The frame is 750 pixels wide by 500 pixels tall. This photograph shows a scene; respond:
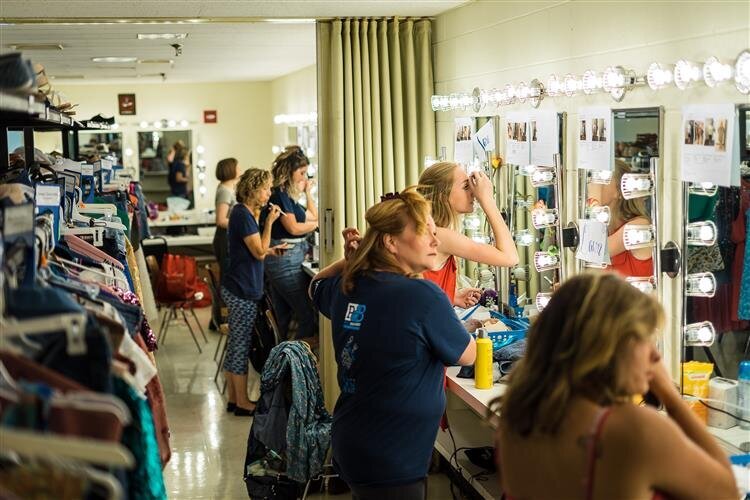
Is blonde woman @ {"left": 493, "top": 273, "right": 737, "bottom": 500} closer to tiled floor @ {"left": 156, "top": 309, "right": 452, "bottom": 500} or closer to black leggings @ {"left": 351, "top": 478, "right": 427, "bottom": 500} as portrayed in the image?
black leggings @ {"left": 351, "top": 478, "right": 427, "bottom": 500}

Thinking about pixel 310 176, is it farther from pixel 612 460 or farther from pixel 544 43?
pixel 612 460

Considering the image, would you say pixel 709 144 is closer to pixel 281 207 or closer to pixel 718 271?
pixel 718 271

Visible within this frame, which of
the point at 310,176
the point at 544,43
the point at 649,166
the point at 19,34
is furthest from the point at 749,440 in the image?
the point at 310,176

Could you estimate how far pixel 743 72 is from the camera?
109 inches

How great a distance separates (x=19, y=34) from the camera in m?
6.12

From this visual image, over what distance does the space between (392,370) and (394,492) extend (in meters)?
0.37

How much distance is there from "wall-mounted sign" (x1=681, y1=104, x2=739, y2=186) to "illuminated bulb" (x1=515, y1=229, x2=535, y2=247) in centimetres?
134

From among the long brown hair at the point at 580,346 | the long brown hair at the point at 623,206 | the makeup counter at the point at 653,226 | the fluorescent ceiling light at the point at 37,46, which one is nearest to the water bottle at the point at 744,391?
the makeup counter at the point at 653,226

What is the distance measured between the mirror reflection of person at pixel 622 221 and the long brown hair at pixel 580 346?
144 cm

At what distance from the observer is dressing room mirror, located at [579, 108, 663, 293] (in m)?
3.31

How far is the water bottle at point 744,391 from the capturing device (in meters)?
2.95

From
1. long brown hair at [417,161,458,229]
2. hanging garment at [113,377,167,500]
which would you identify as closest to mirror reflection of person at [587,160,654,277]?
long brown hair at [417,161,458,229]

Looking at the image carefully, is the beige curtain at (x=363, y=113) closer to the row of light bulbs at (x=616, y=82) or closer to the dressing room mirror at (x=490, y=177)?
the row of light bulbs at (x=616, y=82)

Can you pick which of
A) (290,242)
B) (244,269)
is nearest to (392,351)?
(244,269)
